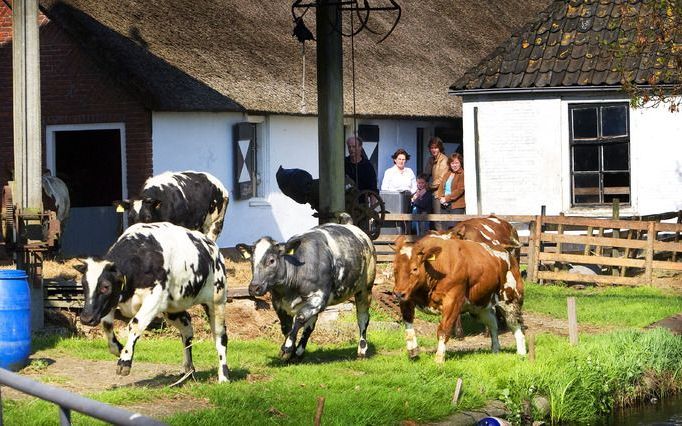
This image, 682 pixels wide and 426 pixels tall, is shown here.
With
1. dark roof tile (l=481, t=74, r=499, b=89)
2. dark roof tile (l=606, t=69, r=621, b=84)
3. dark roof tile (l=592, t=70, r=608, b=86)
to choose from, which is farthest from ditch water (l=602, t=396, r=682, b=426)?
dark roof tile (l=481, t=74, r=499, b=89)

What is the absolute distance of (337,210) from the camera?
19.8 metres

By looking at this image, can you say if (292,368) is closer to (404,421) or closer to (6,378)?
(404,421)

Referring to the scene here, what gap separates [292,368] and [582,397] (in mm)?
3036

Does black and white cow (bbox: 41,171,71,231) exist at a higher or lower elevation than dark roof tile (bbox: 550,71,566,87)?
lower

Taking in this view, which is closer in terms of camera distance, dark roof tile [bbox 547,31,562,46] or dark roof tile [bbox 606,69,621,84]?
dark roof tile [bbox 606,69,621,84]

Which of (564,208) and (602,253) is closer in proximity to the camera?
(602,253)

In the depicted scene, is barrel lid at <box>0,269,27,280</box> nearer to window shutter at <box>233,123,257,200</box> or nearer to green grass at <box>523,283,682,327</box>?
green grass at <box>523,283,682,327</box>

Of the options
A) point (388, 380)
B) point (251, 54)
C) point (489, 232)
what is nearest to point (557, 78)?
point (251, 54)

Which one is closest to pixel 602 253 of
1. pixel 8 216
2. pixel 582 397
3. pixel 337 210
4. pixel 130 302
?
pixel 337 210

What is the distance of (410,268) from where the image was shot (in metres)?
15.0

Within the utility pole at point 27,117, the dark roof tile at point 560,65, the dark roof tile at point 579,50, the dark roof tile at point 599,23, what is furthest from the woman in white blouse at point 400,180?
the utility pole at point 27,117

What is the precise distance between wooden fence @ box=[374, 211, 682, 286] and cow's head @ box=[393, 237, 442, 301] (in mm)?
8592

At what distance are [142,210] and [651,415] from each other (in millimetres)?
7155

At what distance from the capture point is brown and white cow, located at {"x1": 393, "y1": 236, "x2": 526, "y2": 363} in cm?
1505
